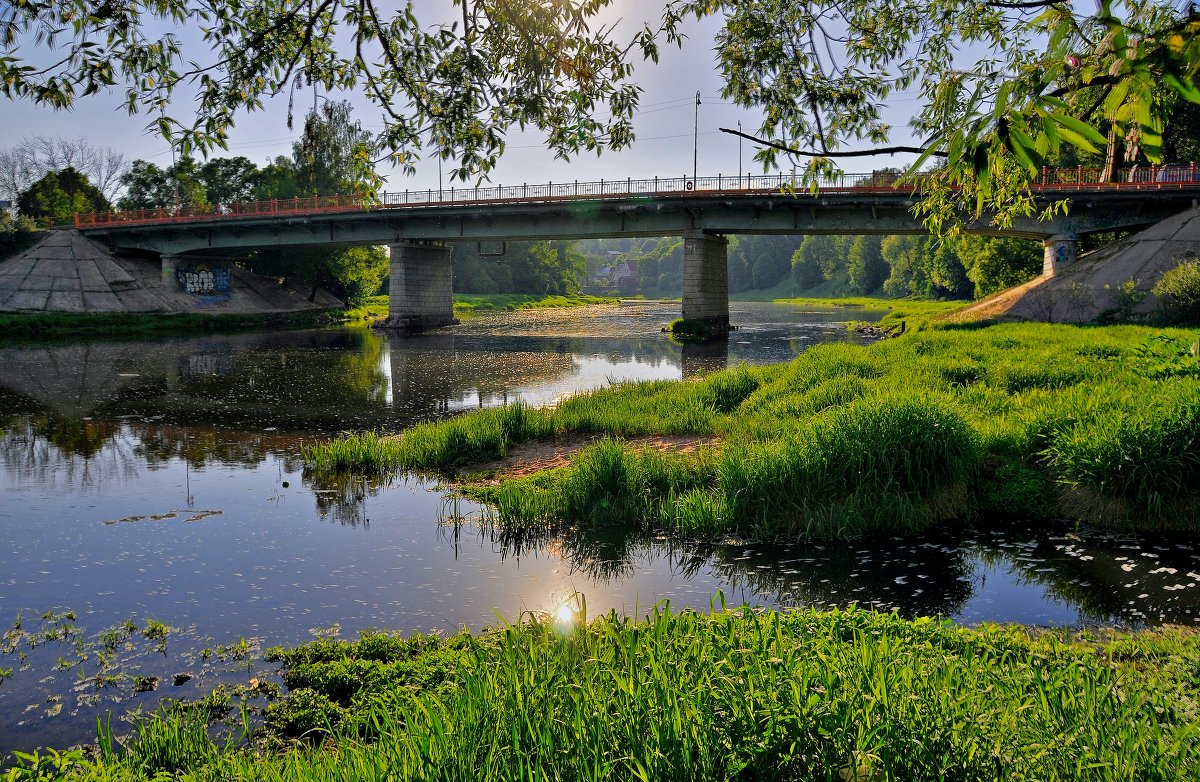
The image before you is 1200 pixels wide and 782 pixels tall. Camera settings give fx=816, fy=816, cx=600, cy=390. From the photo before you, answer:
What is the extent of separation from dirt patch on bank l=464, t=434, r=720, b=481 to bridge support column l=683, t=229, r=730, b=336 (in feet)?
124

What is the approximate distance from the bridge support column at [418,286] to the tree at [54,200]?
38.6 metres

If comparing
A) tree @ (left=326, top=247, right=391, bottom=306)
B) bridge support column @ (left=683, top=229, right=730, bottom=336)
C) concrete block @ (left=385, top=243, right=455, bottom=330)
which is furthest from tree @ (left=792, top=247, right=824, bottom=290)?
bridge support column @ (left=683, top=229, right=730, bottom=336)

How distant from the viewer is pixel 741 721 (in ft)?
12.3

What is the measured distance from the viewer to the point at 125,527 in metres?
11.5

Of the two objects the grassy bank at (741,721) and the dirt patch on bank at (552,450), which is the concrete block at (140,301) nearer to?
the dirt patch on bank at (552,450)

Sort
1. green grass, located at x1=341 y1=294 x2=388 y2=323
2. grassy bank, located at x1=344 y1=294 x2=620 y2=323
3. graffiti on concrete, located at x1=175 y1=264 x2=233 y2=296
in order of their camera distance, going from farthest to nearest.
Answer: grassy bank, located at x1=344 y1=294 x2=620 y2=323 → green grass, located at x1=341 y1=294 x2=388 y2=323 → graffiti on concrete, located at x1=175 y1=264 x2=233 y2=296

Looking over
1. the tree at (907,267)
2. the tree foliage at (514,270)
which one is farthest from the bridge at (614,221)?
the tree at (907,267)

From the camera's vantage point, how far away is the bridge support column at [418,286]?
6128 cm

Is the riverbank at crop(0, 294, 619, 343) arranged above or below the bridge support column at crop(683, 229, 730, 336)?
below

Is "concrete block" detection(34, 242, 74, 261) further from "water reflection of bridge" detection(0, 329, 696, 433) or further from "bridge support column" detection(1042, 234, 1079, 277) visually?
"bridge support column" detection(1042, 234, 1079, 277)

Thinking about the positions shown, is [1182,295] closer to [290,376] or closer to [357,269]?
[290,376]

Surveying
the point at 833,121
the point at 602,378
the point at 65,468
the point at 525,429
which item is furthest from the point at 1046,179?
the point at 65,468

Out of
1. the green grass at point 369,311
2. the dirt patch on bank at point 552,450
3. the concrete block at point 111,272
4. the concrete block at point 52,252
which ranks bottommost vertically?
the dirt patch on bank at point 552,450

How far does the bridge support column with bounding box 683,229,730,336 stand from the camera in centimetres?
5353
